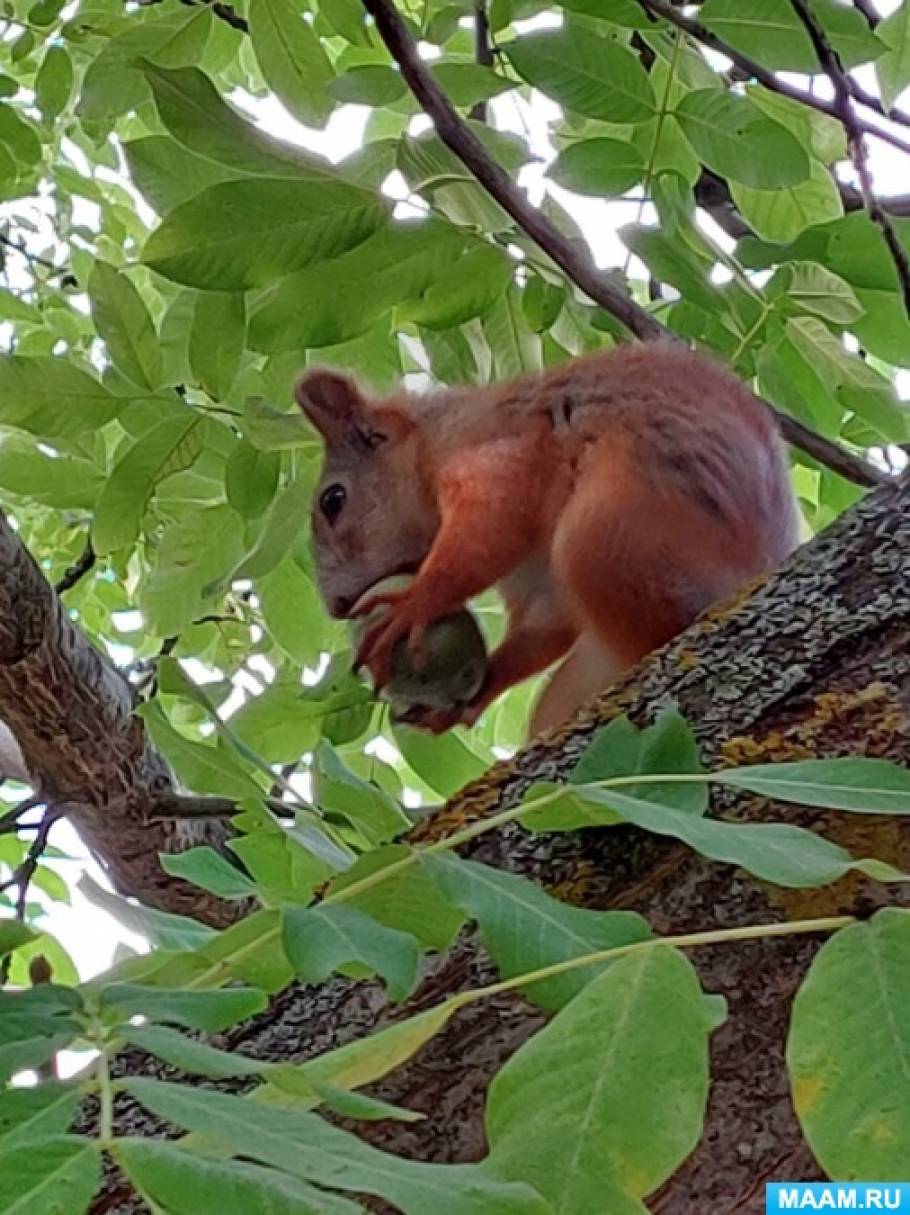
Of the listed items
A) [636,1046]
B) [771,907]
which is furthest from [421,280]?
[636,1046]

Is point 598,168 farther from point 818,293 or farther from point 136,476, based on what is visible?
point 136,476

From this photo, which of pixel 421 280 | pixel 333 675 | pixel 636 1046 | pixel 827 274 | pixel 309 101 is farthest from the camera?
pixel 333 675

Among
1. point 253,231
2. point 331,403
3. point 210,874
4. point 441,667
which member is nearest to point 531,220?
point 253,231

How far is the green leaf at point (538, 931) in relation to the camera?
2.49ft

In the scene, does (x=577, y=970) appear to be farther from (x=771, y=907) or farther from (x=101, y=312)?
(x=101, y=312)

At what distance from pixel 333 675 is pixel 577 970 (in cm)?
144

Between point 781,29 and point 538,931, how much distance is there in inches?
45.6

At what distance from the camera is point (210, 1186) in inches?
21.3

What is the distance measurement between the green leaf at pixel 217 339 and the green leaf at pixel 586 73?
1.18ft

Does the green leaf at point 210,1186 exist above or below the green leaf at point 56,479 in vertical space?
below

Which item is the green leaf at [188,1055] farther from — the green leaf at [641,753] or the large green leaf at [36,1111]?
the green leaf at [641,753]

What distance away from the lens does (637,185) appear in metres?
1.80

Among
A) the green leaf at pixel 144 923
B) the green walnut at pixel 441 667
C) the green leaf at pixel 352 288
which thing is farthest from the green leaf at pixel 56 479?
the green leaf at pixel 144 923

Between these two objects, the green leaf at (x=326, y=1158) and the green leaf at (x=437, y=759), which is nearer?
the green leaf at (x=326, y=1158)
